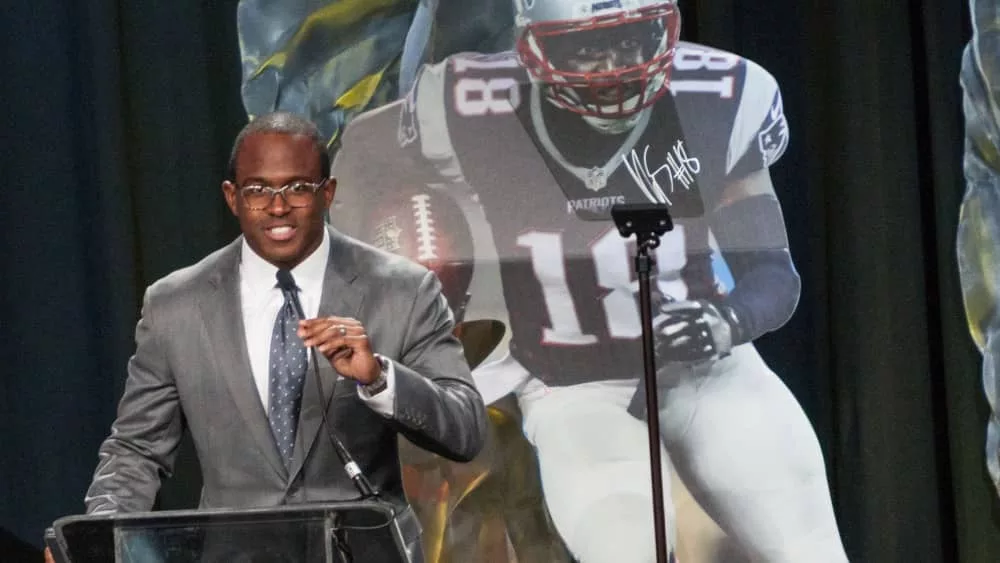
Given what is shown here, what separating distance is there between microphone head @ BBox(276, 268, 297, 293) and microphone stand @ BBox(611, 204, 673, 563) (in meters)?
0.73

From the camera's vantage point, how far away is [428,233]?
3312 millimetres

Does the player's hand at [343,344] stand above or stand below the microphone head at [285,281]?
below

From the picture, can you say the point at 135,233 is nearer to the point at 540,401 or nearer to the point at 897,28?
the point at 540,401

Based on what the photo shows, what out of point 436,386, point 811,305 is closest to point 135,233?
point 436,386

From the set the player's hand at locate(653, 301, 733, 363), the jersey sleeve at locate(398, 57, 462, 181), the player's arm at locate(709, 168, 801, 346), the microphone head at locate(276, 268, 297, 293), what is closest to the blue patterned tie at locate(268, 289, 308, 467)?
the microphone head at locate(276, 268, 297, 293)

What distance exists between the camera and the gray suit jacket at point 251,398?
219 cm

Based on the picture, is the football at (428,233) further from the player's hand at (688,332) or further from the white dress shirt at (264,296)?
the white dress shirt at (264,296)

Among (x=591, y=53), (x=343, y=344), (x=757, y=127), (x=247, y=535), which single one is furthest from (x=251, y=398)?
(x=757, y=127)

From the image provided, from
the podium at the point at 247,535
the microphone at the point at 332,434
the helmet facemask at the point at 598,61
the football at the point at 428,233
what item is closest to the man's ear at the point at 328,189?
the microphone at the point at 332,434

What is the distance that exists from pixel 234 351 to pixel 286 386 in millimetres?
111

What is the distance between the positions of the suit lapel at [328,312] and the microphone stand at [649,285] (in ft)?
1.79

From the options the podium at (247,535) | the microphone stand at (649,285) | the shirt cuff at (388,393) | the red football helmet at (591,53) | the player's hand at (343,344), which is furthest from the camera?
the red football helmet at (591,53)

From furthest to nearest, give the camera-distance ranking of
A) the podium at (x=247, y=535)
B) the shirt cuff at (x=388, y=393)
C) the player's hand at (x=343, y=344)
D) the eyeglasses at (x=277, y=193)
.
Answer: the eyeglasses at (x=277, y=193) → the shirt cuff at (x=388, y=393) → the player's hand at (x=343, y=344) → the podium at (x=247, y=535)

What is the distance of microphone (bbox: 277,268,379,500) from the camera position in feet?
6.24
